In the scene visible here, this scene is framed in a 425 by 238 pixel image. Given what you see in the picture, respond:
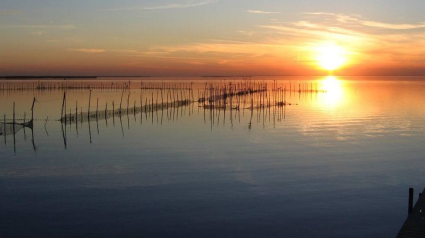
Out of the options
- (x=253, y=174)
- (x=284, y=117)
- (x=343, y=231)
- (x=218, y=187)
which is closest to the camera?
(x=343, y=231)

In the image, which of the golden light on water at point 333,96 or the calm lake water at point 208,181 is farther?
the golden light on water at point 333,96

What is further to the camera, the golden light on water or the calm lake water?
the golden light on water

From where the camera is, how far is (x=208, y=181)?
1222 cm

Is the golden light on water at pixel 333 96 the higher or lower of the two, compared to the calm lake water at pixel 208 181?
higher

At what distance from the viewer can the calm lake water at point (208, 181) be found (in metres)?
9.04

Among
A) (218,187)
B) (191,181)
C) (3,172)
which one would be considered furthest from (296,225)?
(3,172)

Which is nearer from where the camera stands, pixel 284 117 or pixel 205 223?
pixel 205 223

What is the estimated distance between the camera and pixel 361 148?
56.6 ft

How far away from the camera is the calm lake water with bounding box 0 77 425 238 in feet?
29.7

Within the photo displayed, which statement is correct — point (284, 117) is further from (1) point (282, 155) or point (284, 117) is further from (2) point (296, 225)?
(2) point (296, 225)

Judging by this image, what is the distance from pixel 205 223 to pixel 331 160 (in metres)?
7.19

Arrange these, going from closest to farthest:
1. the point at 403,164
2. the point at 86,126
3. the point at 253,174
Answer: the point at 253,174 → the point at 403,164 → the point at 86,126

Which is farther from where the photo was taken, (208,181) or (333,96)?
(333,96)

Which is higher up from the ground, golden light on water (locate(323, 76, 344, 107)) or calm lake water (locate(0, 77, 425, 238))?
golden light on water (locate(323, 76, 344, 107))
